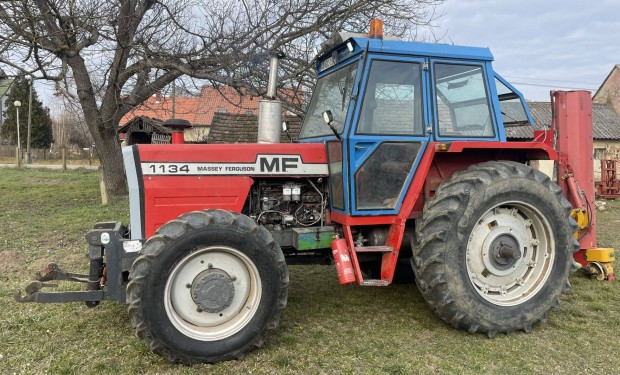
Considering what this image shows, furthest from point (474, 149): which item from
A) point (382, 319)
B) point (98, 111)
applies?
point (98, 111)

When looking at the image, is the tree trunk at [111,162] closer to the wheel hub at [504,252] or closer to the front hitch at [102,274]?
the front hitch at [102,274]

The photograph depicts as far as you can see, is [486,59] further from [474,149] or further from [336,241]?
[336,241]

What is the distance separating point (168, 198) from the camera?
3.77 metres

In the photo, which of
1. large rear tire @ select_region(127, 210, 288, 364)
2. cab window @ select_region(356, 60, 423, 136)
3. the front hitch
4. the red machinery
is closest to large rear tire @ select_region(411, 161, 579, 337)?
cab window @ select_region(356, 60, 423, 136)

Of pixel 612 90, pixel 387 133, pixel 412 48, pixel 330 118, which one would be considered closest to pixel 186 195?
pixel 330 118

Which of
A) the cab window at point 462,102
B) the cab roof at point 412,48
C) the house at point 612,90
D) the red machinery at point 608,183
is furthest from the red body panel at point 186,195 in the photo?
the house at point 612,90

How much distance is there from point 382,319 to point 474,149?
5.46 ft

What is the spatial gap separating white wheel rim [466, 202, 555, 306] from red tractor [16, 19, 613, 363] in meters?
0.01

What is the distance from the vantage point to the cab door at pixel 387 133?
151 inches

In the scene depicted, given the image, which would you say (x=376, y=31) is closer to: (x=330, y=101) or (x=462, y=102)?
(x=330, y=101)

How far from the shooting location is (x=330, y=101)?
436 cm

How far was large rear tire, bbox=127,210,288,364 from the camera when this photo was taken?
10.4ft

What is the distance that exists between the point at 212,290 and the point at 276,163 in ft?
3.84

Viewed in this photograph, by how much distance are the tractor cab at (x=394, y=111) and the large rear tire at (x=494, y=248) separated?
1.22 feet
